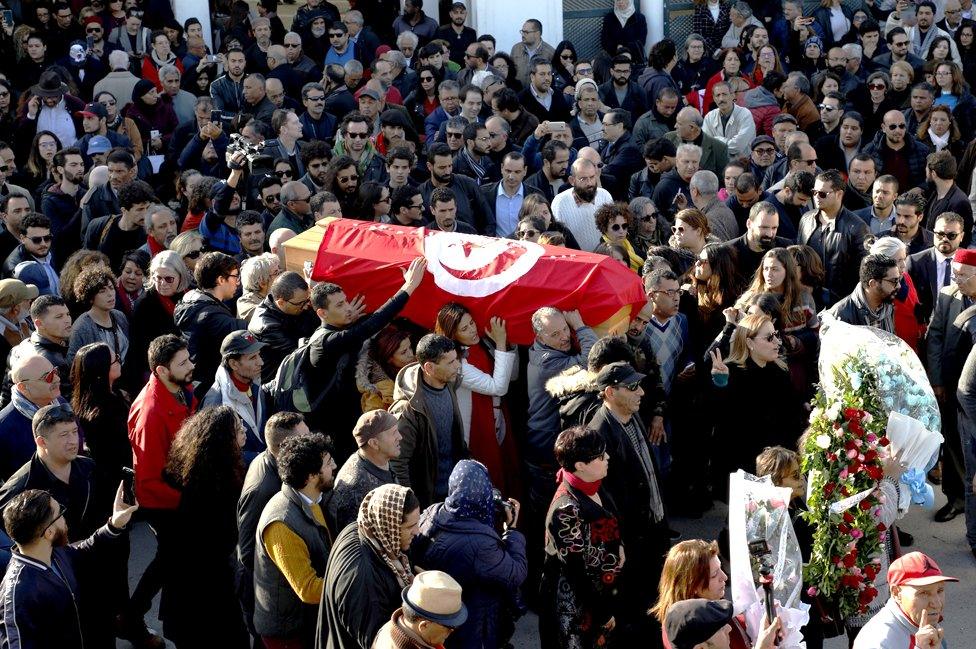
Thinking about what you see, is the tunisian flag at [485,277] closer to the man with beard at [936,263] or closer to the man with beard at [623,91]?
the man with beard at [936,263]

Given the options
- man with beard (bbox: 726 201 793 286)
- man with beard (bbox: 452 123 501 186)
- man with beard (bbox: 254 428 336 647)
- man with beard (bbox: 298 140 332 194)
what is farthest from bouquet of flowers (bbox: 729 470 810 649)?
man with beard (bbox: 452 123 501 186)

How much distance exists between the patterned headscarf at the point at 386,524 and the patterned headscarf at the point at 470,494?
0.23m

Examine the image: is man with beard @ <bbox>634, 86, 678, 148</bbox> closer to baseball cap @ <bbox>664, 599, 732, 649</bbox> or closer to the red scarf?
the red scarf

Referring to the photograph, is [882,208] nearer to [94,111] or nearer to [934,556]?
[934,556]

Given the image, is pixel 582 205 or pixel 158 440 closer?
pixel 158 440

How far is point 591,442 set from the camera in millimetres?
5418

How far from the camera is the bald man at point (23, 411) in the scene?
629 centimetres

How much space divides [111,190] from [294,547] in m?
5.66

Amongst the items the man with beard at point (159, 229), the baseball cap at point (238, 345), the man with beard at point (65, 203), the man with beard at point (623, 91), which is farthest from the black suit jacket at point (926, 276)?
the man with beard at point (65, 203)

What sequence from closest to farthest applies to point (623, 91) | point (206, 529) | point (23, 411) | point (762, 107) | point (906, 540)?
point (206, 529), point (23, 411), point (906, 540), point (762, 107), point (623, 91)

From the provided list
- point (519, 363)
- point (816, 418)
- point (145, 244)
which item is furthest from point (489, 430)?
point (145, 244)

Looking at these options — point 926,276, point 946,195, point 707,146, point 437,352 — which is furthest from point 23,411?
point 946,195

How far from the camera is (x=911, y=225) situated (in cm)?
875

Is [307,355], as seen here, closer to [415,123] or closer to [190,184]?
[190,184]
